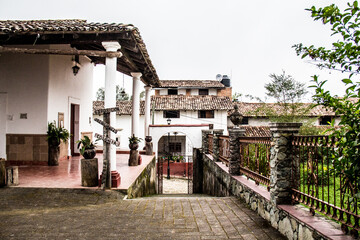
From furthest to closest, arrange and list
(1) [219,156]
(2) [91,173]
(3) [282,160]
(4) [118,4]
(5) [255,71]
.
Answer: (5) [255,71] < (4) [118,4] < (1) [219,156] < (2) [91,173] < (3) [282,160]

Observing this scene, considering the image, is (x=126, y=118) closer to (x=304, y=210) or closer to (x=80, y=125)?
(x=80, y=125)

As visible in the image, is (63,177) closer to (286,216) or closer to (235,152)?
Answer: (235,152)

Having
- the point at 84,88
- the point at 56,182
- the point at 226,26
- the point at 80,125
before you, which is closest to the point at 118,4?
the point at 84,88

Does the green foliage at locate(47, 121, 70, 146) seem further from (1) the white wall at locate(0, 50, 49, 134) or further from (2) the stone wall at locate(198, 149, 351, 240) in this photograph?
(2) the stone wall at locate(198, 149, 351, 240)

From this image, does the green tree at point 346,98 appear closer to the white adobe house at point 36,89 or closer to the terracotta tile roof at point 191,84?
the white adobe house at point 36,89

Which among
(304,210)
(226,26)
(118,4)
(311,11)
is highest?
(226,26)

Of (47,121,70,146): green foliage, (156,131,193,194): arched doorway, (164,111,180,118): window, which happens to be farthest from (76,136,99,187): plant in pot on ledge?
(164,111,180,118): window

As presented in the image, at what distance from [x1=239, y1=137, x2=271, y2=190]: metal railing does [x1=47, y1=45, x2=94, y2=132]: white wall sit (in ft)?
18.6

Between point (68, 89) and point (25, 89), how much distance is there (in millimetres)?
1512

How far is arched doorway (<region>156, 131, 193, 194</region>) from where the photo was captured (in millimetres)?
12943

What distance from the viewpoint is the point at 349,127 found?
2223mm

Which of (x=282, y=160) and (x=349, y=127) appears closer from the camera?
(x=349, y=127)

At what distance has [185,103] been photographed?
89.5 feet

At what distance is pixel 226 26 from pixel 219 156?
642 inches
